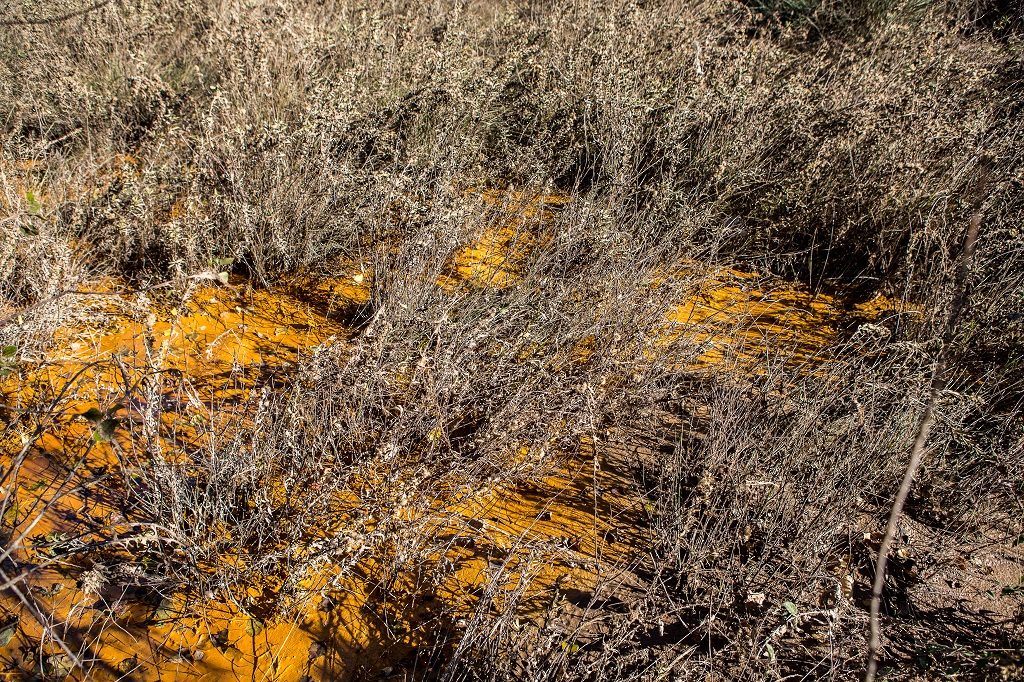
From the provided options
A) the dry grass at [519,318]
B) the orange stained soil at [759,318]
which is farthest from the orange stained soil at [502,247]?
the orange stained soil at [759,318]

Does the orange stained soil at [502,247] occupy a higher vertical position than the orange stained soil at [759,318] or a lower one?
higher

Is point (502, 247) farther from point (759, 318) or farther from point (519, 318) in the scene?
point (759, 318)

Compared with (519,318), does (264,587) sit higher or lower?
lower

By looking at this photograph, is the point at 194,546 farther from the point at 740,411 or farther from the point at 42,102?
the point at 42,102

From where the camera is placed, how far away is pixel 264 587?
2.21m

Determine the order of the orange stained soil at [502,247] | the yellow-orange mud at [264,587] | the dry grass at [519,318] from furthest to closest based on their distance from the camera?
the orange stained soil at [502,247] → the dry grass at [519,318] → the yellow-orange mud at [264,587]

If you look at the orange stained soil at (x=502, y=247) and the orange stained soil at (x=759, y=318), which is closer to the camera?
the orange stained soil at (x=759, y=318)

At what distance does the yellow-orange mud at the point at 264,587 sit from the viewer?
2.00m

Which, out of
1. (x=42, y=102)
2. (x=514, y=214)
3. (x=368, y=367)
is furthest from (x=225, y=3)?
(x=368, y=367)

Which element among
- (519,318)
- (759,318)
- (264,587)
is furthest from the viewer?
(759,318)

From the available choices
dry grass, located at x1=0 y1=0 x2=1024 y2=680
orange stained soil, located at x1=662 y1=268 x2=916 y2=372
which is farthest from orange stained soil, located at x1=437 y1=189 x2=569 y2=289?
orange stained soil, located at x1=662 y1=268 x2=916 y2=372

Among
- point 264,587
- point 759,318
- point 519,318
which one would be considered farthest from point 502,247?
point 264,587

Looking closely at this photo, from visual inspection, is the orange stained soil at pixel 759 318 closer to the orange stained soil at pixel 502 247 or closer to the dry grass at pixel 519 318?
the dry grass at pixel 519 318

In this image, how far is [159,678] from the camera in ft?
6.36
